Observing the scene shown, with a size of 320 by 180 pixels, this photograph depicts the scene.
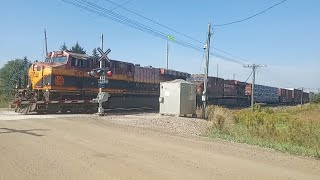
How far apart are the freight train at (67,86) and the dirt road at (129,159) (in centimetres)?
1001

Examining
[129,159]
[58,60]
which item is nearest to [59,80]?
[58,60]

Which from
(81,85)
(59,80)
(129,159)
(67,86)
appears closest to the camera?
(129,159)

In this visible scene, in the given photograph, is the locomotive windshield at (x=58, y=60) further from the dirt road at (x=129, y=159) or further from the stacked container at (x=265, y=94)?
the stacked container at (x=265, y=94)

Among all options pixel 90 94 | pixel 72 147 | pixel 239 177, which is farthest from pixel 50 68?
pixel 239 177

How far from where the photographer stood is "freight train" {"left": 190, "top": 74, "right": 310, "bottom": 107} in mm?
42219

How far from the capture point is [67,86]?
2392 cm

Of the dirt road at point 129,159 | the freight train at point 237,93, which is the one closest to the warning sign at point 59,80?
the dirt road at point 129,159

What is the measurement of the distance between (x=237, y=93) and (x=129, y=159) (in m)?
45.5

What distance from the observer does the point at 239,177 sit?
24.8 feet

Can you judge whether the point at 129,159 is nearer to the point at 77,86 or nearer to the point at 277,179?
the point at 277,179

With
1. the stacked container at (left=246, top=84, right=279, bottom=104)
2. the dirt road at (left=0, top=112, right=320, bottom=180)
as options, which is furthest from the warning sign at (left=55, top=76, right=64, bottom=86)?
the stacked container at (left=246, top=84, right=279, bottom=104)

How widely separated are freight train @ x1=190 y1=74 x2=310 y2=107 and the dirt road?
25537mm

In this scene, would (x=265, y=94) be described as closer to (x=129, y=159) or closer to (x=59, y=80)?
(x=59, y=80)

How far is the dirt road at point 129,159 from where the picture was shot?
7.48 m
